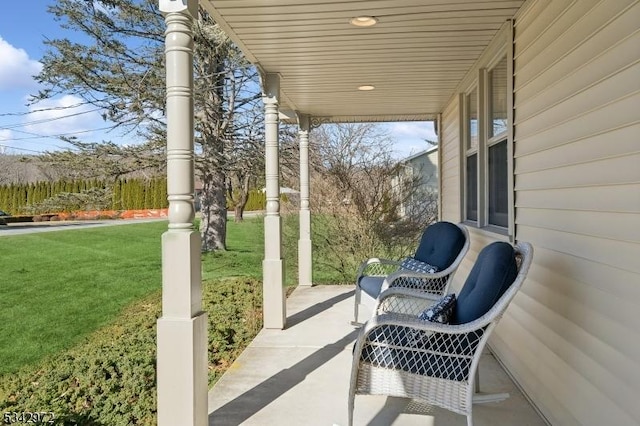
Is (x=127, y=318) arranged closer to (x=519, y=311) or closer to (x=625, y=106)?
(x=519, y=311)

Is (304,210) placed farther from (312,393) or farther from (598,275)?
(598,275)

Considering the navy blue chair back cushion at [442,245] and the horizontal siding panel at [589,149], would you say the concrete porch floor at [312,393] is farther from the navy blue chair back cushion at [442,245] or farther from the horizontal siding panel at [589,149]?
the horizontal siding panel at [589,149]

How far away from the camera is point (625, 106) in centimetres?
185

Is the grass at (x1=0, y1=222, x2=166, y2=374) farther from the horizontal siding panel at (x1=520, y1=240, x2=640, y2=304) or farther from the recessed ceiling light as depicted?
the horizontal siding panel at (x1=520, y1=240, x2=640, y2=304)

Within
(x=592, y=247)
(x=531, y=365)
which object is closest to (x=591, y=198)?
(x=592, y=247)

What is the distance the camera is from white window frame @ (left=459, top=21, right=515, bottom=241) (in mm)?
3359

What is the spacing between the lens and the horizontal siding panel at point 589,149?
1.82m

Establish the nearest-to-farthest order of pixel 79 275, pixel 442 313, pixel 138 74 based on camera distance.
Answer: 1. pixel 442 313
2. pixel 138 74
3. pixel 79 275

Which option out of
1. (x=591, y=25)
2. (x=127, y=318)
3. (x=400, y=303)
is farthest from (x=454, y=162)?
(x=127, y=318)

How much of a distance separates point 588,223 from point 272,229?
3.00 m

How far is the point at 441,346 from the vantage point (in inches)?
90.7

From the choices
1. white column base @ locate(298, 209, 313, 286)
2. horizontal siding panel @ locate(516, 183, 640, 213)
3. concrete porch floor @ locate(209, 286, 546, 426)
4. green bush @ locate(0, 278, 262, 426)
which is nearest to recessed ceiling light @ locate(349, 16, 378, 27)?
horizontal siding panel @ locate(516, 183, 640, 213)

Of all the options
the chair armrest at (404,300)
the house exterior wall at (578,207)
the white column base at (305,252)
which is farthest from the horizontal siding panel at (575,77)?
the white column base at (305,252)

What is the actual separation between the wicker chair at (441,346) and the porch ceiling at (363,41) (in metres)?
1.70
